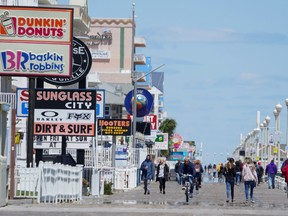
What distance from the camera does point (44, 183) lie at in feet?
95.9

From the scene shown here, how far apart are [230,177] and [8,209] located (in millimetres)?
11123

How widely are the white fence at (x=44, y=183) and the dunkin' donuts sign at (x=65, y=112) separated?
402 centimetres

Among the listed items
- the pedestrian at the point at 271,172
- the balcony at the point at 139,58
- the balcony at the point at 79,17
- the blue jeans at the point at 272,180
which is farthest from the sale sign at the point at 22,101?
the balcony at the point at 139,58

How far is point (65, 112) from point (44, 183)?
722 centimetres

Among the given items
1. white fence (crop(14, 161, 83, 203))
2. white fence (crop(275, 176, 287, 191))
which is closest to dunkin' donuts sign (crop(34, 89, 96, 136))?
white fence (crop(14, 161, 83, 203))

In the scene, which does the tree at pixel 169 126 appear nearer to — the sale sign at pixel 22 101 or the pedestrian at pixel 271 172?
the pedestrian at pixel 271 172

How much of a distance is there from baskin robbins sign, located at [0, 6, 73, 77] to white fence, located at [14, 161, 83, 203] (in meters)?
3.57

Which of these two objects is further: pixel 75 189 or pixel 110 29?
pixel 110 29

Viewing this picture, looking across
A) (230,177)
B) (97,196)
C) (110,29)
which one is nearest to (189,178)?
(230,177)

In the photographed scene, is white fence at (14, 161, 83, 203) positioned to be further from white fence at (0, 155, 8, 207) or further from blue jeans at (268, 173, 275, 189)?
blue jeans at (268, 173, 275, 189)

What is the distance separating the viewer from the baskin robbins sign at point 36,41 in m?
31.0

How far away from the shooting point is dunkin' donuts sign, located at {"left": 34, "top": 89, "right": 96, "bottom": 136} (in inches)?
1414

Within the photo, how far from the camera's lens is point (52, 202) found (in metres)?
30.4

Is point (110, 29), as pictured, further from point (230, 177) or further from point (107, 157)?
point (230, 177)
